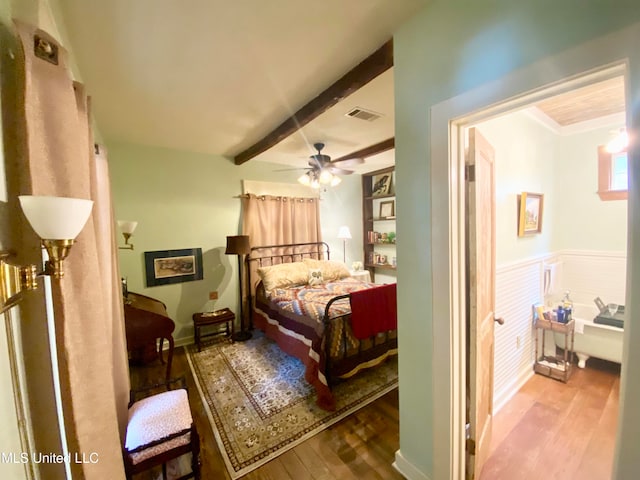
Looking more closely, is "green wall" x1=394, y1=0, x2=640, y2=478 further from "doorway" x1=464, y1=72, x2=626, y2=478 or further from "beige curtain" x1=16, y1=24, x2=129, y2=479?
"beige curtain" x1=16, y1=24, x2=129, y2=479

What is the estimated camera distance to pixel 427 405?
4.73 ft

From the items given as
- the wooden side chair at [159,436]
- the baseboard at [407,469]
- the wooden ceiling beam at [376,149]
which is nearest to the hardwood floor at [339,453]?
the baseboard at [407,469]

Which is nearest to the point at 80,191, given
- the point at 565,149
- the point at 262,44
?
the point at 262,44

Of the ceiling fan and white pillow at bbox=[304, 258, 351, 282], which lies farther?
Answer: white pillow at bbox=[304, 258, 351, 282]

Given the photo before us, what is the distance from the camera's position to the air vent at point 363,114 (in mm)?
2381

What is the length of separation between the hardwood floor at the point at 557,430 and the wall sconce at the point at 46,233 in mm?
2452

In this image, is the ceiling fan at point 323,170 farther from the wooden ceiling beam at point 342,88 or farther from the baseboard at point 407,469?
the baseboard at point 407,469

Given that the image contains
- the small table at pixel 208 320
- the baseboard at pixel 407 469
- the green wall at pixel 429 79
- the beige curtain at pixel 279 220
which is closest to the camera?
the green wall at pixel 429 79

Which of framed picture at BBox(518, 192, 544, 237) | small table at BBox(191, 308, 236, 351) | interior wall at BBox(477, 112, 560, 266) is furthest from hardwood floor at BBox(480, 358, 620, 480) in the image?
small table at BBox(191, 308, 236, 351)

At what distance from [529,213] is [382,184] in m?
2.83

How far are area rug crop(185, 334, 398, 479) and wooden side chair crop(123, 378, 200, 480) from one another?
469 millimetres

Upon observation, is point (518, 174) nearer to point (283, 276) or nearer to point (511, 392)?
point (511, 392)

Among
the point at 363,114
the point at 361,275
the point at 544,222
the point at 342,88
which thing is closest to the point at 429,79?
the point at 342,88

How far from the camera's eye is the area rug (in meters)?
1.80
